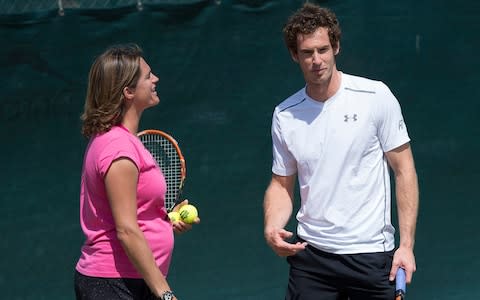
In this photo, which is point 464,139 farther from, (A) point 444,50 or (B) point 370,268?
(B) point 370,268

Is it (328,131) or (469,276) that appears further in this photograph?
(469,276)

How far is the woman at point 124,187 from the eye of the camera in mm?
3123

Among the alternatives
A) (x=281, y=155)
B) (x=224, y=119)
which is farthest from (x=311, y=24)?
(x=224, y=119)

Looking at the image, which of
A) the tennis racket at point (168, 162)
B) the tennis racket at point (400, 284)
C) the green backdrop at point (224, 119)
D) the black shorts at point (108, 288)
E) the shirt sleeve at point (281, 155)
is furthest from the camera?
the green backdrop at point (224, 119)

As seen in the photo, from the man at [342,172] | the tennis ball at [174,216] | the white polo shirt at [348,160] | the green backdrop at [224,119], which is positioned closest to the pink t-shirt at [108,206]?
the tennis ball at [174,216]

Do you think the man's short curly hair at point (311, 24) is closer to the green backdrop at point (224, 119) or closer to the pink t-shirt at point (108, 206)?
the pink t-shirt at point (108, 206)

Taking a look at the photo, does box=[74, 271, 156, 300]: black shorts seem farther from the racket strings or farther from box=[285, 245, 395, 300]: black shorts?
the racket strings

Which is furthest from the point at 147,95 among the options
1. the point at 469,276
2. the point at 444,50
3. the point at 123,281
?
the point at 469,276

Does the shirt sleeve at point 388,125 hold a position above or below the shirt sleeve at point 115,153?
below

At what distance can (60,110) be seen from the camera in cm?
494

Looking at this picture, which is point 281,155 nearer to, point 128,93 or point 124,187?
point 128,93

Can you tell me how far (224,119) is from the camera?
5211mm

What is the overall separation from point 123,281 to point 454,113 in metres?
2.90

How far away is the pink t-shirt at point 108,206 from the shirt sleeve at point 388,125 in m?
Result: 0.93
